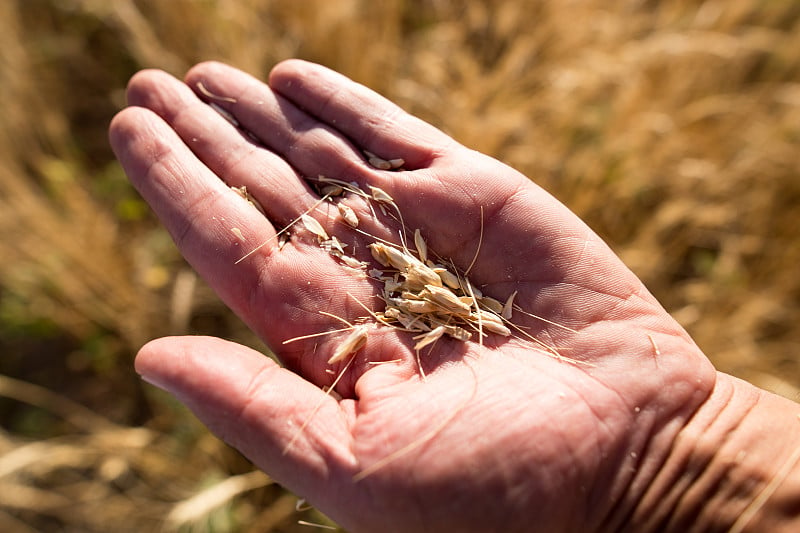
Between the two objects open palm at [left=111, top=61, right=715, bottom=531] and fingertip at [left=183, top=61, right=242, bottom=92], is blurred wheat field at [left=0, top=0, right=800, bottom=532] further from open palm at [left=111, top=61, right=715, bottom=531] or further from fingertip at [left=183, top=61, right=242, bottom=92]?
open palm at [left=111, top=61, right=715, bottom=531]

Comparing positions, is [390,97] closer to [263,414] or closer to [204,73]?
[204,73]

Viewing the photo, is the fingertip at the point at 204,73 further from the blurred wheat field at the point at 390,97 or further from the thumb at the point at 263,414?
the thumb at the point at 263,414

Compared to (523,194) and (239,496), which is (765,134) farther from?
(239,496)

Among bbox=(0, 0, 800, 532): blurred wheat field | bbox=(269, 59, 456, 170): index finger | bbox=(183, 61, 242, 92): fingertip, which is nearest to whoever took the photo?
bbox=(269, 59, 456, 170): index finger

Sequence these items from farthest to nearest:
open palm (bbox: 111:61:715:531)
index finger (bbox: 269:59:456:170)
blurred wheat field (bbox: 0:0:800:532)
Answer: blurred wheat field (bbox: 0:0:800:532)
index finger (bbox: 269:59:456:170)
open palm (bbox: 111:61:715:531)

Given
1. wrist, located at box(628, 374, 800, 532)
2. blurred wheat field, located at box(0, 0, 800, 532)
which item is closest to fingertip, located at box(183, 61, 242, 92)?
blurred wheat field, located at box(0, 0, 800, 532)

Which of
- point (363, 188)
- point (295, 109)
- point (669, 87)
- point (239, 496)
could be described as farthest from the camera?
point (669, 87)

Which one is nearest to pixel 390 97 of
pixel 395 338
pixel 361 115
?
pixel 361 115

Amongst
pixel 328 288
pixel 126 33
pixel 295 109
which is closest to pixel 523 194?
pixel 328 288
